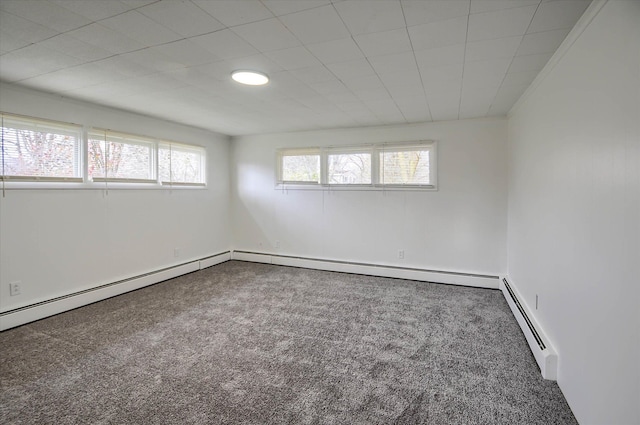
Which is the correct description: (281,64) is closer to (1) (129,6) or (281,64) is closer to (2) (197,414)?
(1) (129,6)

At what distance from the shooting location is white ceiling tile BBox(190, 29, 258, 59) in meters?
1.96

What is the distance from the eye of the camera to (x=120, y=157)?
13.1 feet

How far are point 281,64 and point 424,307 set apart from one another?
292 cm

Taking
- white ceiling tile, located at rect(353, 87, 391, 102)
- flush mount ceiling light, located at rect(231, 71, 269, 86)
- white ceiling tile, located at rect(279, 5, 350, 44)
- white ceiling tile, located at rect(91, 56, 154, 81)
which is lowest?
white ceiling tile, located at rect(279, 5, 350, 44)

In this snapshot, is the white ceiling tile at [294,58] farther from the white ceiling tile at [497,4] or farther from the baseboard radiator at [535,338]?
the baseboard radiator at [535,338]

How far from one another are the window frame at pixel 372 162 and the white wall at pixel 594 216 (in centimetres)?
190

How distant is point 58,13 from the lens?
1.71 meters

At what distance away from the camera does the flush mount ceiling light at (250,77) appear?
8.49 ft

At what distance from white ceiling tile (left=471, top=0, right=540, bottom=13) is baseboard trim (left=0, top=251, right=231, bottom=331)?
450 centimetres

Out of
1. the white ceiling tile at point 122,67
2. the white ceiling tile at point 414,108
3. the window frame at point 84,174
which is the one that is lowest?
the window frame at point 84,174

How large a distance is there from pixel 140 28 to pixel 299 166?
360cm

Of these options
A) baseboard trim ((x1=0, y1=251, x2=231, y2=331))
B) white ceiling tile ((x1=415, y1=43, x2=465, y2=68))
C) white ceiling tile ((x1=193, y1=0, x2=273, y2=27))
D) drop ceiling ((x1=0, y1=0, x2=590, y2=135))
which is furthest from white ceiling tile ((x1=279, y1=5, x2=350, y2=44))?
baseboard trim ((x1=0, y1=251, x2=231, y2=331))

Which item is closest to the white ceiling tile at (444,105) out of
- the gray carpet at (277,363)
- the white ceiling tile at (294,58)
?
the white ceiling tile at (294,58)

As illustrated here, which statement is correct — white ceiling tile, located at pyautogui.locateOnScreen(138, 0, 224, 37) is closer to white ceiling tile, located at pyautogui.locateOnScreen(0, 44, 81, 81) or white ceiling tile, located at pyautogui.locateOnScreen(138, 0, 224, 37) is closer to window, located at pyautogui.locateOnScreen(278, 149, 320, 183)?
white ceiling tile, located at pyautogui.locateOnScreen(0, 44, 81, 81)
